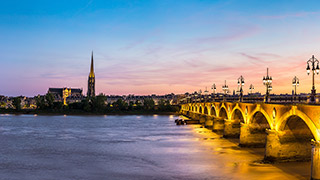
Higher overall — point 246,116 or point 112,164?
point 246,116

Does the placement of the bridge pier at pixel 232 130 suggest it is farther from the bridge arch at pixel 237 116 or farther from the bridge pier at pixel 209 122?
the bridge pier at pixel 209 122

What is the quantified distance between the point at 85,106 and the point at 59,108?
11.7 metres

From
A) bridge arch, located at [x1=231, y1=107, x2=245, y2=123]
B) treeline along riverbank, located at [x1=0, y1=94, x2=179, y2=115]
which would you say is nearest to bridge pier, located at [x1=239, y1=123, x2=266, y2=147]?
bridge arch, located at [x1=231, y1=107, x2=245, y2=123]

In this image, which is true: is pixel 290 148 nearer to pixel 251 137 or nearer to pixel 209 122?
pixel 251 137

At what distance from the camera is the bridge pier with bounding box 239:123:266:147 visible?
4069 cm

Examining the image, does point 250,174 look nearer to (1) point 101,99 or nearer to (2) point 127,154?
(2) point 127,154

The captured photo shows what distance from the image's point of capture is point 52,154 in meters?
40.2

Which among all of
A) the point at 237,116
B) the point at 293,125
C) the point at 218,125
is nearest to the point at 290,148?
the point at 293,125

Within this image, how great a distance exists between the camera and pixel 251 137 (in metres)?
40.8

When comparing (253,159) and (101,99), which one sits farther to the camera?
(101,99)

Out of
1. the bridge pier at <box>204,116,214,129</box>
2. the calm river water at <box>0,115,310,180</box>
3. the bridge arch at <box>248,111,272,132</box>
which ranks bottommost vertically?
the calm river water at <box>0,115,310,180</box>

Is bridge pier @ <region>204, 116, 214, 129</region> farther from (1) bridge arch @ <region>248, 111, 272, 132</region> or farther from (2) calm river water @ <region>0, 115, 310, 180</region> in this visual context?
(1) bridge arch @ <region>248, 111, 272, 132</region>

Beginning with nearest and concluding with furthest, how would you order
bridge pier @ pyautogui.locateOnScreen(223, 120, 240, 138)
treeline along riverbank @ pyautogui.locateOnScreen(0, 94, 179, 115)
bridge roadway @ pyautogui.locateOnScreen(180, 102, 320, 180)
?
bridge roadway @ pyautogui.locateOnScreen(180, 102, 320, 180) → bridge pier @ pyautogui.locateOnScreen(223, 120, 240, 138) → treeline along riverbank @ pyautogui.locateOnScreen(0, 94, 179, 115)

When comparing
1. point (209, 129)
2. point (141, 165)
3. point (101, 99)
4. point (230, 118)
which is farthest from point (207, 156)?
point (101, 99)
